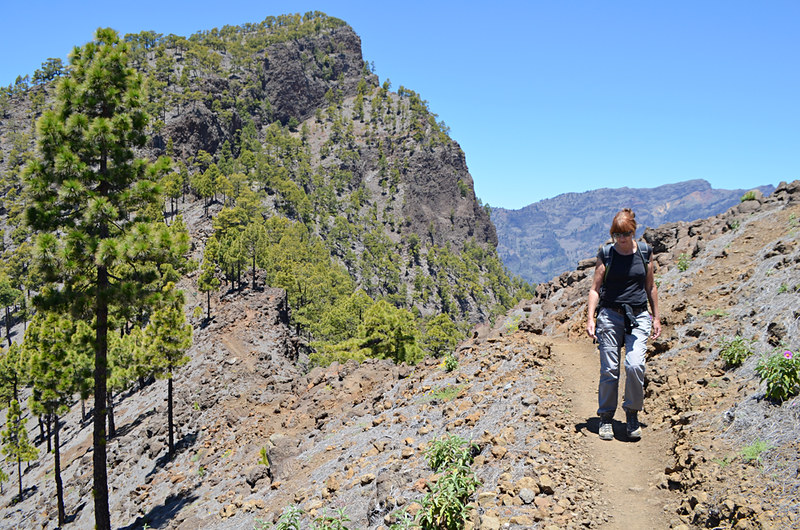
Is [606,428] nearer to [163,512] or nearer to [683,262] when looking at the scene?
[683,262]

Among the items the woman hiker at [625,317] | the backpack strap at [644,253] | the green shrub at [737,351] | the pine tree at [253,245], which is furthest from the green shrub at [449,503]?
the pine tree at [253,245]

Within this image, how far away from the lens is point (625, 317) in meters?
6.79

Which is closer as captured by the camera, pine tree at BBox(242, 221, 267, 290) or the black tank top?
the black tank top

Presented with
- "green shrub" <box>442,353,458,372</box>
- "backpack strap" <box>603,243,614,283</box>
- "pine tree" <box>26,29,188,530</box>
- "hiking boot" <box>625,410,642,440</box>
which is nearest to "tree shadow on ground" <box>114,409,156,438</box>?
"pine tree" <box>26,29,188,530</box>

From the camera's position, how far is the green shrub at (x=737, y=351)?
7312 millimetres

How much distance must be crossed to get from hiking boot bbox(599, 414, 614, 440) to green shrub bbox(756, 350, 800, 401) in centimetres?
193

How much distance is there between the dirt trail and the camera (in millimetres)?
5090

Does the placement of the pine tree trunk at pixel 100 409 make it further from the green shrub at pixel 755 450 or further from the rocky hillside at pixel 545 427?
the green shrub at pixel 755 450

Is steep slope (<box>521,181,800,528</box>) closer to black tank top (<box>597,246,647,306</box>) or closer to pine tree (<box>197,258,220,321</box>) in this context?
black tank top (<box>597,246,647,306</box>)

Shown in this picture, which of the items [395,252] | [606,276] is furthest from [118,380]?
[395,252]

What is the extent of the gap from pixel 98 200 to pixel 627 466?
13194 mm

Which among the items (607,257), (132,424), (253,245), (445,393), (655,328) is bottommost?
(132,424)

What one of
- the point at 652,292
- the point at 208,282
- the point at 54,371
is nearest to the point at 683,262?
the point at 652,292

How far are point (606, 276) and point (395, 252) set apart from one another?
14500 centimetres
